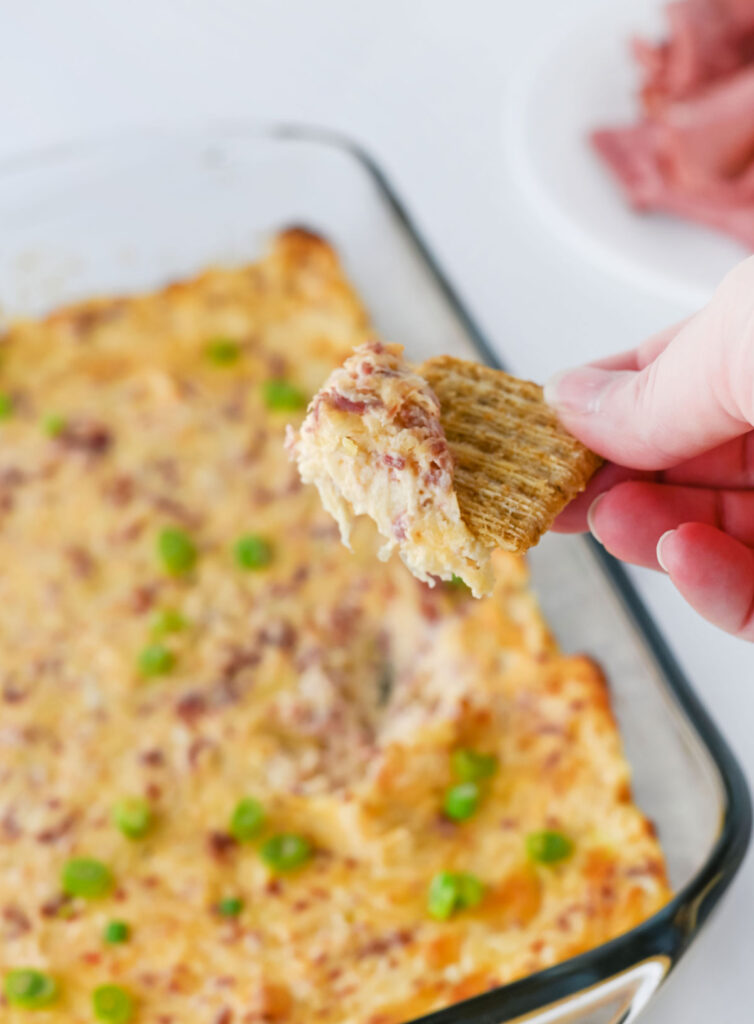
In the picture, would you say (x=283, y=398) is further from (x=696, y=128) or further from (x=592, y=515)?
(x=696, y=128)

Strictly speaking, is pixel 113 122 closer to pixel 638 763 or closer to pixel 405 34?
pixel 405 34

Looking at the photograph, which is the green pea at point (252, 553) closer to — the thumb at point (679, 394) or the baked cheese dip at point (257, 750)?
the baked cheese dip at point (257, 750)

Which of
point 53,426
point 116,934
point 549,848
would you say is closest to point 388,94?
point 53,426

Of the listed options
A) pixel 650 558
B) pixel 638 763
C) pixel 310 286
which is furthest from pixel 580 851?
pixel 310 286

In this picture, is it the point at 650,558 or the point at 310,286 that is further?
the point at 310,286

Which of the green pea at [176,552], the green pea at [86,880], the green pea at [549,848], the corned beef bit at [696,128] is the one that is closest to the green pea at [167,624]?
the green pea at [176,552]

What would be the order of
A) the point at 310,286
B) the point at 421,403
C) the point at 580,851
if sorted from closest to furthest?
the point at 421,403 < the point at 580,851 < the point at 310,286
